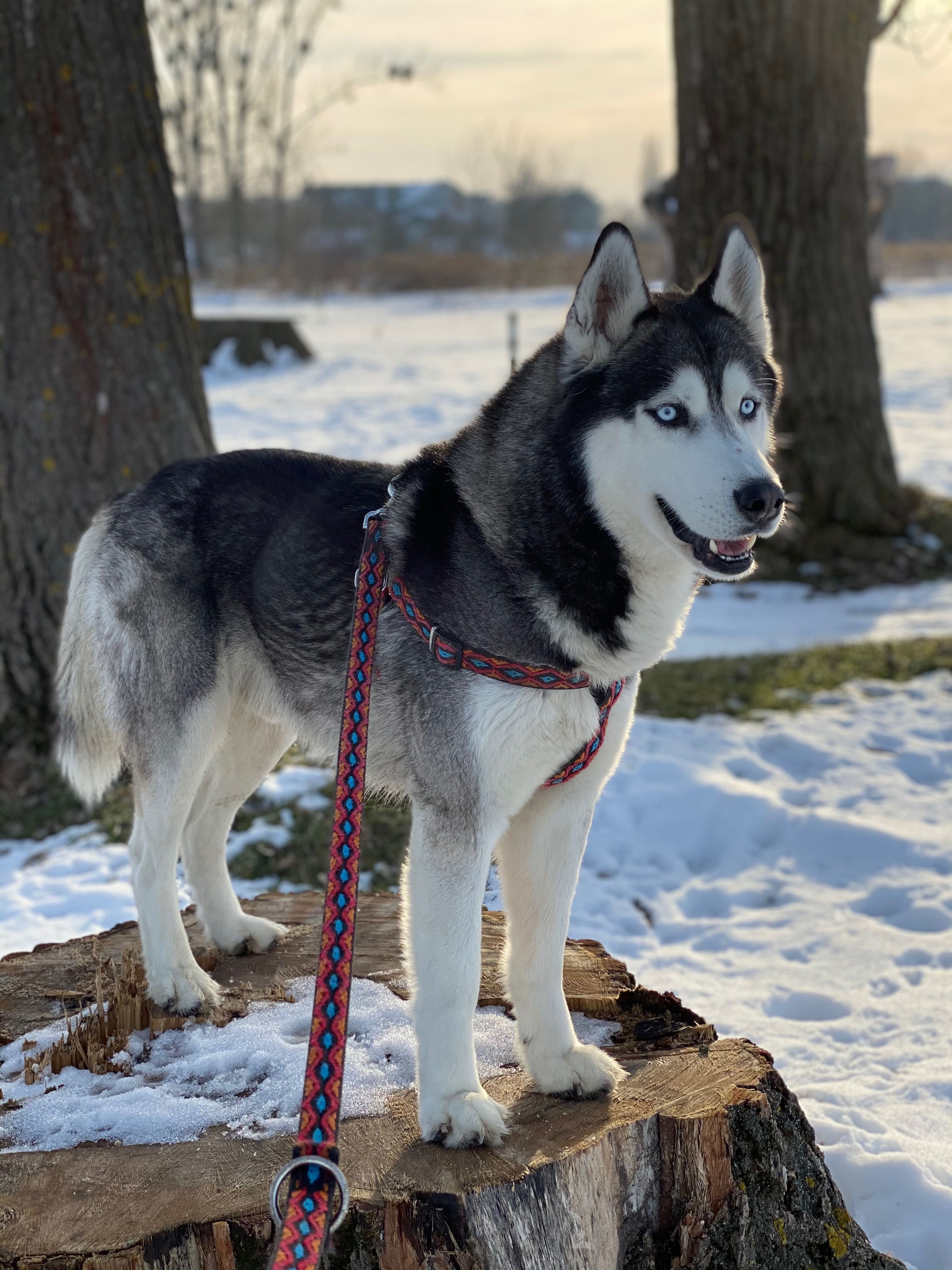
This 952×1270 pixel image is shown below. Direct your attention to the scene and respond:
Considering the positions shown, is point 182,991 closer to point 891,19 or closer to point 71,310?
point 71,310

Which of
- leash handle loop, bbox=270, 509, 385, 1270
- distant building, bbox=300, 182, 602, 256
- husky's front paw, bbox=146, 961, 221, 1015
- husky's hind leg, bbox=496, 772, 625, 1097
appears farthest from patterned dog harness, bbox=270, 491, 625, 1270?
distant building, bbox=300, 182, 602, 256

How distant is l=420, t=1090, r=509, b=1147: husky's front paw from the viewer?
2.13 m

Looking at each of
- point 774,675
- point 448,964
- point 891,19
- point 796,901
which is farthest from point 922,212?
point 448,964

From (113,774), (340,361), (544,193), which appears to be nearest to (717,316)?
(113,774)

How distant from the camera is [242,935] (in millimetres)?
3062

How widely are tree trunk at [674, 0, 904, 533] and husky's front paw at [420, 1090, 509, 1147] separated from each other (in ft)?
22.0

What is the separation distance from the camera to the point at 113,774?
10.5ft

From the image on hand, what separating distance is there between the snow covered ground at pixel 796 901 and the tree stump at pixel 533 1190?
0.17 meters

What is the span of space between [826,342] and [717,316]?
647 centimetres

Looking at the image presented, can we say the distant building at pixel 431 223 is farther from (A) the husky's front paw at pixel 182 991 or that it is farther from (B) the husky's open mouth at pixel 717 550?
(B) the husky's open mouth at pixel 717 550

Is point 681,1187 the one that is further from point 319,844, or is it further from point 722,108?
point 722,108

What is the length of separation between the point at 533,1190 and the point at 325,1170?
17.8 inches

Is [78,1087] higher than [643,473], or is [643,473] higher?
[643,473]

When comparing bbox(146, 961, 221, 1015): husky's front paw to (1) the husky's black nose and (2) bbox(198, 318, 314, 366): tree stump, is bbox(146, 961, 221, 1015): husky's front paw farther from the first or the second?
(2) bbox(198, 318, 314, 366): tree stump
